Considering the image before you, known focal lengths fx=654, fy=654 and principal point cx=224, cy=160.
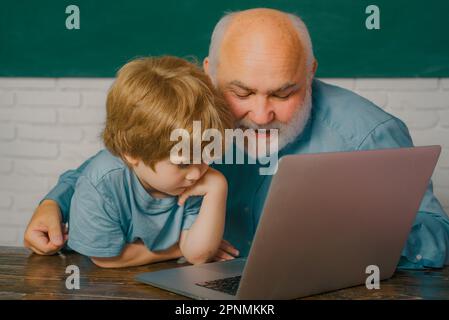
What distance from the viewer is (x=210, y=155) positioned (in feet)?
4.34

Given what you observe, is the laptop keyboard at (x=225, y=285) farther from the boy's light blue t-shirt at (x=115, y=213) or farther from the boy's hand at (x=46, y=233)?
the boy's hand at (x=46, y=233)

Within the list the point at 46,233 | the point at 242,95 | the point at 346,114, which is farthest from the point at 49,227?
the point at 346,114

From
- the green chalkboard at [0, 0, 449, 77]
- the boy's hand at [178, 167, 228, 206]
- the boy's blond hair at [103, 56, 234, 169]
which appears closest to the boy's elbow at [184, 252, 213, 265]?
the boy's hand at [178, 167, 228, 206]

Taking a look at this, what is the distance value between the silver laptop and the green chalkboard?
129cm

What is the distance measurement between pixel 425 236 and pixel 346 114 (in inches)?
15.7

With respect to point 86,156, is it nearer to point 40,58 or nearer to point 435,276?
point 40,58

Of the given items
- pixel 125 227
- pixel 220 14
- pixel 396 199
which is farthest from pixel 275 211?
pixel 220 14

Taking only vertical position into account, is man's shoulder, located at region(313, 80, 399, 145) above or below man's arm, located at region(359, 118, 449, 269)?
above

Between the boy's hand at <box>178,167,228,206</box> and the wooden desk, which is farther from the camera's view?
the boy's hand at <box>178,167,228,206</box>

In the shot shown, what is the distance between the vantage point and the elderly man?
1.43 meters

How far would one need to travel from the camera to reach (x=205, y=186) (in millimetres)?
1376

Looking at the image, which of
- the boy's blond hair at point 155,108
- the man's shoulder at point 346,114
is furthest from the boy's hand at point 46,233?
the man's shoulder at point 346,114

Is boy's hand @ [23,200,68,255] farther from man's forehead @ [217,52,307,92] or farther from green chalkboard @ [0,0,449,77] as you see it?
green chalkboard @ [0,0,449,77]

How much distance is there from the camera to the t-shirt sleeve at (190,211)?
4.67ft
